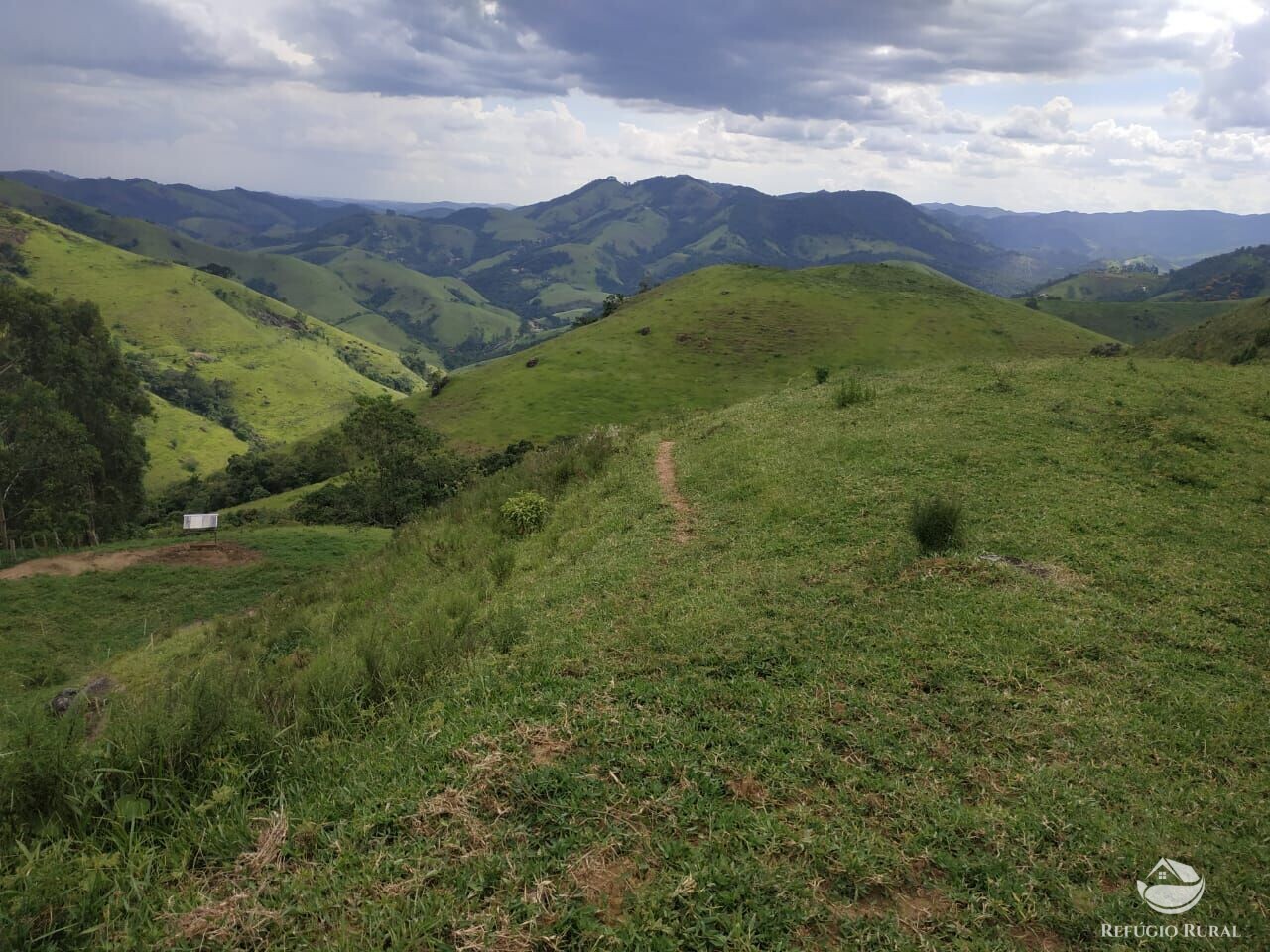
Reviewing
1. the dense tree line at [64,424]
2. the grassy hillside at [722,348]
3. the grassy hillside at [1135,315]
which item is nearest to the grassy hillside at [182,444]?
the grassy hillside at [722,348]

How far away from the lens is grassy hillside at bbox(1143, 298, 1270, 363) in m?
42.9

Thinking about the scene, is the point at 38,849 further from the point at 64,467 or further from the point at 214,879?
the point at 64,467

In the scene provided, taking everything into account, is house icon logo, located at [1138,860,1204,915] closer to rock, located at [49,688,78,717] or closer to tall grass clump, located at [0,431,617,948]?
tall grass clump, located at [0,431,617,948]

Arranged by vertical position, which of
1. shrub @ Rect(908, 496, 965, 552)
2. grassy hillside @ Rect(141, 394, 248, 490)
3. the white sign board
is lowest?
grassy hillside @ Rect(141, 394, 248, 490)

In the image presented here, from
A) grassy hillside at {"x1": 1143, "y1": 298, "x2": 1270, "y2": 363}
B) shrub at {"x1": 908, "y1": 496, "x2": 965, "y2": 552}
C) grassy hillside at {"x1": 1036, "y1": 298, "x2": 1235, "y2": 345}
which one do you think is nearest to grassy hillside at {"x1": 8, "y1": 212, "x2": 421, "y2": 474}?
grassy hillside at {"x1": 1143, "y1": 298, "x2": 1270, "y2": 363}

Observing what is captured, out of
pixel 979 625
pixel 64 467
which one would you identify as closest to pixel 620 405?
pixel 64 467

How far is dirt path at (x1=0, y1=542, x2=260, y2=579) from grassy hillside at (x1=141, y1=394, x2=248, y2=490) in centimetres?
8479

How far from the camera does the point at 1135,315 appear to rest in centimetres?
18050

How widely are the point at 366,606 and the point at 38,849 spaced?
30.1 feet

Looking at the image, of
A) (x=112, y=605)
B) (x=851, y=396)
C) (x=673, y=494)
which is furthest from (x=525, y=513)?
(x=112, y=605)

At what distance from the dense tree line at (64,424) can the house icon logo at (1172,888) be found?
5510 centimetres

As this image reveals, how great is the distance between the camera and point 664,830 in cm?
571

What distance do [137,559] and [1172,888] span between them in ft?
128

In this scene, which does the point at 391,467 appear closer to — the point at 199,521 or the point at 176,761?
the point at 199,521
